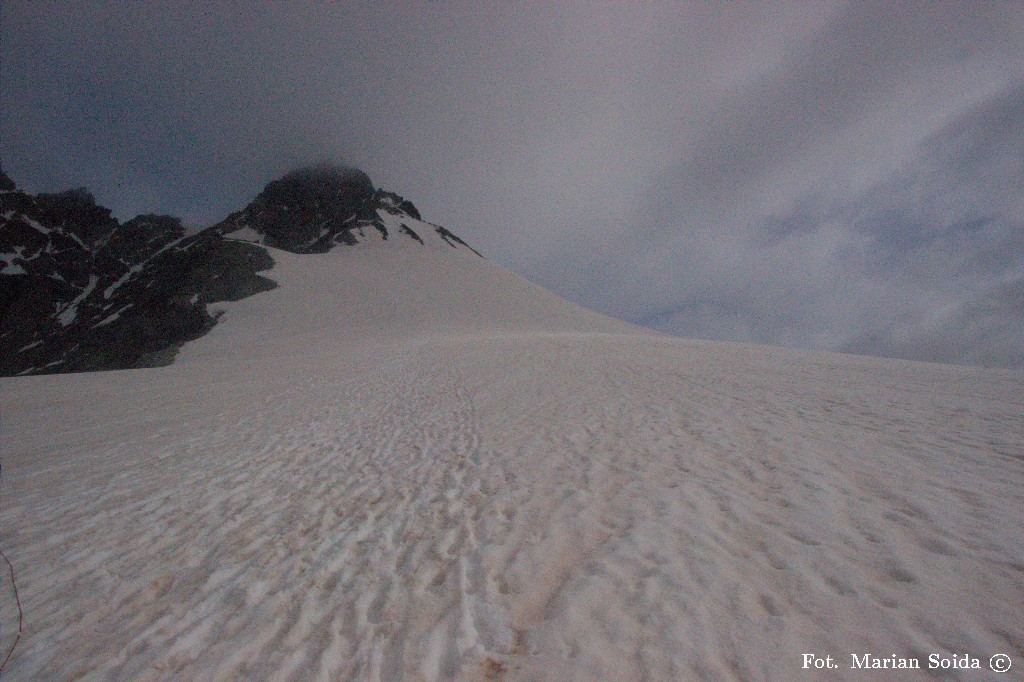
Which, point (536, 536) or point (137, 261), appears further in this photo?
point (137, 261)

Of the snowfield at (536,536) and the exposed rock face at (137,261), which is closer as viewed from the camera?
the snowfield at (536,536)

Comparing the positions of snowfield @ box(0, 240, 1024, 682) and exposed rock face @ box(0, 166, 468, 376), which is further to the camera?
exposed rock face @ box(0, 166, 468, 376)

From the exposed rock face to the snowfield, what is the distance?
2475 centimetres

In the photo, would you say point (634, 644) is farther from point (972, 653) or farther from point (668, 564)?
point (972, 653)

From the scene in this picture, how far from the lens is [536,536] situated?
12.6 feet

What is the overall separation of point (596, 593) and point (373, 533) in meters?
2.56

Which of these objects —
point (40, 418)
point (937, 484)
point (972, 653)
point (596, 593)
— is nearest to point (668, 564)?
point (596, 593)

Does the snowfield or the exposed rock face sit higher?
the exposed rock face

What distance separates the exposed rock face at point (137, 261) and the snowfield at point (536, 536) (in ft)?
81.2

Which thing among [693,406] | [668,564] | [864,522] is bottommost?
[668,564]

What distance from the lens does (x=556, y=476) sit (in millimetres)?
5363

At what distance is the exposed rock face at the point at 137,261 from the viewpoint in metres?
31.4

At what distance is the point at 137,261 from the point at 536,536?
10770 cm

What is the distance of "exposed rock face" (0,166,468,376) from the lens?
103 feet
